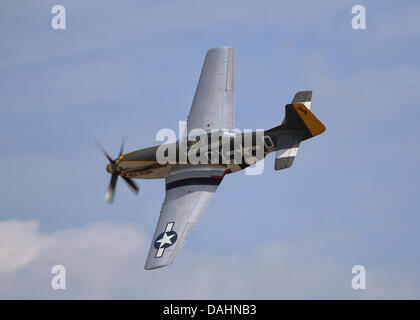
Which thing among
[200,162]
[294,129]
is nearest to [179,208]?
[200,162]

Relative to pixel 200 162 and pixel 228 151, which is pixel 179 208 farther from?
pixel 228 151

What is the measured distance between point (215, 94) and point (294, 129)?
5.60m

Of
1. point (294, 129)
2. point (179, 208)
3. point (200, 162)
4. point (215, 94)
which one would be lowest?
point (179, 208)

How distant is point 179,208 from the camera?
3164 cm

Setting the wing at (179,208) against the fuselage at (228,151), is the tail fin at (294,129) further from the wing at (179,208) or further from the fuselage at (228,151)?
the wing at (179,208)

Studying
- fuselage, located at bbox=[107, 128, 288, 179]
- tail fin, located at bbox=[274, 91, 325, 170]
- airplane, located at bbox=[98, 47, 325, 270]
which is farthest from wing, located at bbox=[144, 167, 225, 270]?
tail fin, located at bbox=[274, 91, 325, 170]

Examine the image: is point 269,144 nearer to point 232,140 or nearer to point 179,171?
point 232,140

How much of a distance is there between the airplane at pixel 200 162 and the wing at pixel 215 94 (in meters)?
0.05

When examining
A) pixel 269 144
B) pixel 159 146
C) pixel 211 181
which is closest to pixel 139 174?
pixel 159 146

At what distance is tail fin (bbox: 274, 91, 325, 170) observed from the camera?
106 ft

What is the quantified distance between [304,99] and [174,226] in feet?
27.9

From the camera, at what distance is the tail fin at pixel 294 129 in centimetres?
3222

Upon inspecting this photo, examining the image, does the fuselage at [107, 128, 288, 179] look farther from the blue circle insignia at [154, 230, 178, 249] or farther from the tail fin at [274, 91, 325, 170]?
the blue circle insignia at [154, 230, 178, 249]

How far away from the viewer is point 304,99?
3353 cm
